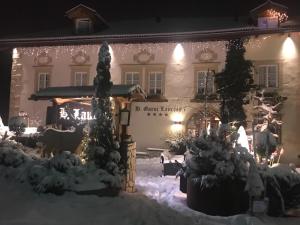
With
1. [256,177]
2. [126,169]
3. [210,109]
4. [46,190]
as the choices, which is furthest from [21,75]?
[256,177]

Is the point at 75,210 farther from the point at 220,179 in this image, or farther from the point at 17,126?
the point at 17,126

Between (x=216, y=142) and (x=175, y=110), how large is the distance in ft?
35.4

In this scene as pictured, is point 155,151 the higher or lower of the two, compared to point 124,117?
lower

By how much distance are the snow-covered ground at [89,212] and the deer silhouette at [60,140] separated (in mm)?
3361

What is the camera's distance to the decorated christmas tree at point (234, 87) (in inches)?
699

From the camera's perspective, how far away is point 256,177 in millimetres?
7629

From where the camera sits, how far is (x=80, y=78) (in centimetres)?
2081

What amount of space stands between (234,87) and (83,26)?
8760 mm

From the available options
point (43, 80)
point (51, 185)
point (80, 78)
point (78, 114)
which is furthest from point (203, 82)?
point (51, 185)

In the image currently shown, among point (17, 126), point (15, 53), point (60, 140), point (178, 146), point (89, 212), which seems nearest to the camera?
point (89, 212)

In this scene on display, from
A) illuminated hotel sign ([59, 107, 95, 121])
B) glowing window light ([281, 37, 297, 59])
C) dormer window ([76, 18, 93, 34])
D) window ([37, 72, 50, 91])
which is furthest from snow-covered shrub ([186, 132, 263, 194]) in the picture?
window ([37, 72, 50, 91])

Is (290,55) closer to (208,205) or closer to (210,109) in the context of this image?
(210,109)

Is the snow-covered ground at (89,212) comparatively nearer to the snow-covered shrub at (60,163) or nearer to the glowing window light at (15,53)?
the snow-covered shrub at (60,163)

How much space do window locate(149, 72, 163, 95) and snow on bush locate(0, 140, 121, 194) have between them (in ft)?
37.0
